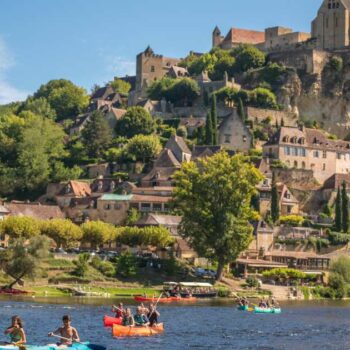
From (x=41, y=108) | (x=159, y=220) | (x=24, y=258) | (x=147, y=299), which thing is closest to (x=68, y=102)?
(x=41, y=108)

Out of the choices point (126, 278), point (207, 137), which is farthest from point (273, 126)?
point (126, 278)

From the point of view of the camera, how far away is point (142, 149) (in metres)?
150

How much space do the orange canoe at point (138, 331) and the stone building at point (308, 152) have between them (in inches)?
3200

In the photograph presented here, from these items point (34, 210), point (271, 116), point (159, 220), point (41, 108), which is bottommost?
point (159, 220)

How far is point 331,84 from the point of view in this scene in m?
175

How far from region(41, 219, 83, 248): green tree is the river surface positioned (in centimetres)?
2123

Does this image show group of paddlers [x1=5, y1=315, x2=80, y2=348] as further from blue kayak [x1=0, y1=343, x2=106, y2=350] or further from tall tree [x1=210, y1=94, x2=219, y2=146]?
tall tree [x1=210, y1=94, x2=219, y2=146]

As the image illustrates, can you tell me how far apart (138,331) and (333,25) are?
11906 cm

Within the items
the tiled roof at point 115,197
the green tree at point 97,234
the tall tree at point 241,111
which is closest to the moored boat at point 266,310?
the green tree at point 97,234

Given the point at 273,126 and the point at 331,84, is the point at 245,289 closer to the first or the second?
the point at 273,126

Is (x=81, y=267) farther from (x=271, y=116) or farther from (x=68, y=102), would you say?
(x=68, y=102)

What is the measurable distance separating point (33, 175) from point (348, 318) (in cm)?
7269

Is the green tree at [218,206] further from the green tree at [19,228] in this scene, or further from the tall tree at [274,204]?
the tall tree at [274,204]

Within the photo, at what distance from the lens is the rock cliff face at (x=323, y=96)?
172000 millimetres
